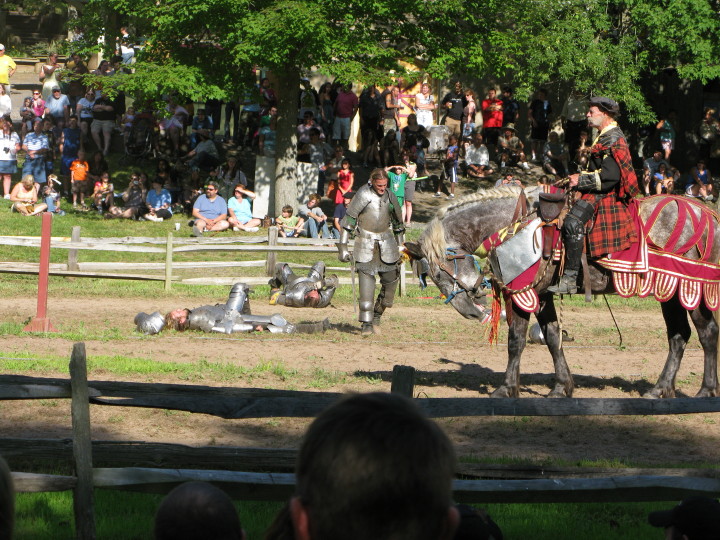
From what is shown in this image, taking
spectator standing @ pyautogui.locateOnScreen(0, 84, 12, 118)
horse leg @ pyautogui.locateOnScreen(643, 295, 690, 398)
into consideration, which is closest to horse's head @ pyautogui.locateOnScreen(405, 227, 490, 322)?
horse leg @ pyautogui.locateOnScreen(643, 295, 690, 398)

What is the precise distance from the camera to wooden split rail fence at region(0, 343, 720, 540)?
5.52 meters

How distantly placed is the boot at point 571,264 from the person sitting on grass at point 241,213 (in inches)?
518

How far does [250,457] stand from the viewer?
612cm

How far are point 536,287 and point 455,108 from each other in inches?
701

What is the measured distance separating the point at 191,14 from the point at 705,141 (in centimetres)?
1530

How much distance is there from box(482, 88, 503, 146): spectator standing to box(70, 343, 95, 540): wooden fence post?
22.7 meters

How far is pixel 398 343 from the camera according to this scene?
13125 millimetres

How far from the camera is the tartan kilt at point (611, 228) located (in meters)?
9.42

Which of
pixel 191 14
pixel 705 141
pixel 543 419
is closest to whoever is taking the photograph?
pixel 543 419

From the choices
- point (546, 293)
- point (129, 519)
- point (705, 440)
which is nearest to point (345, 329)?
point (546, 293)

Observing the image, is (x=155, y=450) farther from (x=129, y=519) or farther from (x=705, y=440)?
(x=705, y=440)

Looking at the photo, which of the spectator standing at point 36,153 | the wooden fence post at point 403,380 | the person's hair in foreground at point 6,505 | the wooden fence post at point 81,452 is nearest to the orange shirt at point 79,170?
the spectator standing at point 36,153

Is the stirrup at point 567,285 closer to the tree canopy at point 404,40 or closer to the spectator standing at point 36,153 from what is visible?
the tree canopy at point 404,40

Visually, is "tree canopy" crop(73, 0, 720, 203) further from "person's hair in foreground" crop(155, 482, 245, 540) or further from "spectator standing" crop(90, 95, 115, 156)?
"person's hair in foreground" crop(155, 482, 245, 540)
